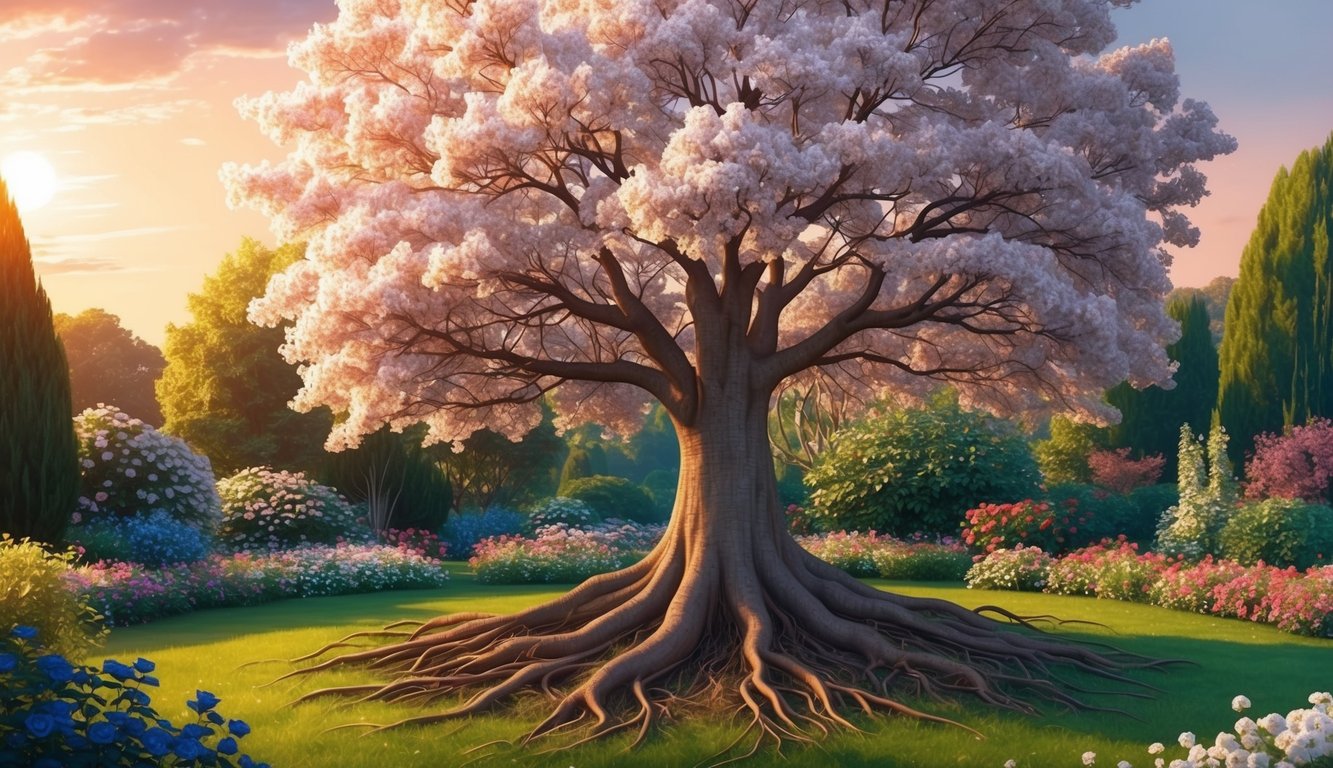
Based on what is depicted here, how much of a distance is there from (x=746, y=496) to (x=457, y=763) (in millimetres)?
4165

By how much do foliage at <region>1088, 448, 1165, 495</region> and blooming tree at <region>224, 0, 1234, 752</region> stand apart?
22114 millimetres

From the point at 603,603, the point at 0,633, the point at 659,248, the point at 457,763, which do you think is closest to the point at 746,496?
the point at 603,603

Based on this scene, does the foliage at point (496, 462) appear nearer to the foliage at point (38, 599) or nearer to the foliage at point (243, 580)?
the foliage at point (243, 580)

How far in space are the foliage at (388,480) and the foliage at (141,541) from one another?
8.69 metres

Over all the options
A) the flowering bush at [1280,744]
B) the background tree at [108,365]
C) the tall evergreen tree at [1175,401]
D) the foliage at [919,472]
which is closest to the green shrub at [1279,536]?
the foliage at [919,472]

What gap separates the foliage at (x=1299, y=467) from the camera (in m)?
31.1

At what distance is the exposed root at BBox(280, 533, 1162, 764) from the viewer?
10.2 metres

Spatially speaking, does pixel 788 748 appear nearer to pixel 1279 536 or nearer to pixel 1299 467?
pixel 1279 536

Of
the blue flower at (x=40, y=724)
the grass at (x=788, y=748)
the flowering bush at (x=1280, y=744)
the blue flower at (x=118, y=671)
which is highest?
the blue flower at (x=118, y=671)

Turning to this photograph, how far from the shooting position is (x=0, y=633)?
843cm

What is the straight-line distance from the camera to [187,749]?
646 cm

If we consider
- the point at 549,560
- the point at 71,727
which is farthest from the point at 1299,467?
the point at 71,727

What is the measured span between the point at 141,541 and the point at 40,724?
1562cm

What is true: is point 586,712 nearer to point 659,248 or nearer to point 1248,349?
point 659,248
